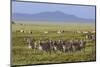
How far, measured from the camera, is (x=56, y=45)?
2.86m

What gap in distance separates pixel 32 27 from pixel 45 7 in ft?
0.98

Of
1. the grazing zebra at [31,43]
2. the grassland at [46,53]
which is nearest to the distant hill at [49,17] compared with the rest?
the grassland at [46,53]

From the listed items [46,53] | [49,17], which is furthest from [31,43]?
[49,17]

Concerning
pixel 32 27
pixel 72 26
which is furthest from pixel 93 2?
pixel 32 27

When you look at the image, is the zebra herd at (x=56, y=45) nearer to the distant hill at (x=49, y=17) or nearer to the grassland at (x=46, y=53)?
the grassland at (x=46, y=53)

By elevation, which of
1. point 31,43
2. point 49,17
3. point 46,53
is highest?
point 49,17

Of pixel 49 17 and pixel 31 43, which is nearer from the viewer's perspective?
pixel 31 43

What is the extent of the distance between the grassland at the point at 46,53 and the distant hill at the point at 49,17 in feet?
0.23

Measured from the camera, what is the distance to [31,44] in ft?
8.95

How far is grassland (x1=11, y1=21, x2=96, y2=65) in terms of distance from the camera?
8.71ft

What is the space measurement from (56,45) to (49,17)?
0.36 metres

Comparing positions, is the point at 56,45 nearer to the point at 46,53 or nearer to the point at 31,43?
the point at 46,53

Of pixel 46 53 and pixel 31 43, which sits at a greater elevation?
pixel 31 43

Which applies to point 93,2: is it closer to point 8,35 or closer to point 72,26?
point 72,26
